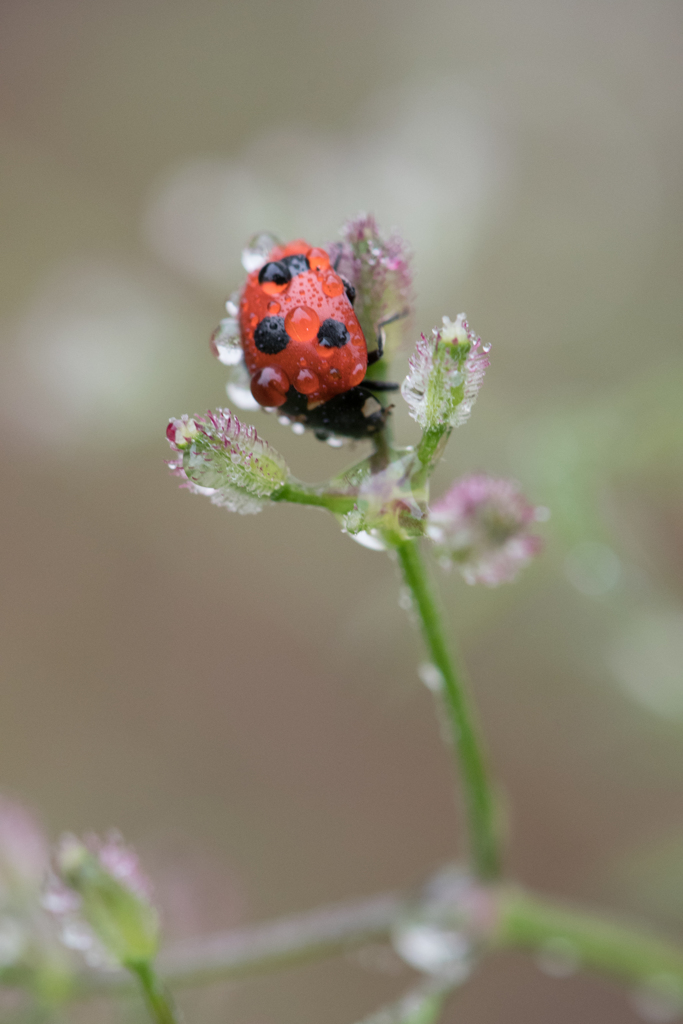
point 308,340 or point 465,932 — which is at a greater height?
point 308,340

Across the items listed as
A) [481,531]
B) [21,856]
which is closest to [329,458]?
[21,856]

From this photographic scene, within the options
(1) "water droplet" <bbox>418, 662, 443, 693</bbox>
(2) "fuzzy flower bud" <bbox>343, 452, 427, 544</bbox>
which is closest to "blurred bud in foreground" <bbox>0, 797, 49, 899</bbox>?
(1) "water droplet" <bbox>418, 662, 443, 693</bbox>

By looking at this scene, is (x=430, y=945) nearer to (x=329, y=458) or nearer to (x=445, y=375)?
(x=445, y=375)

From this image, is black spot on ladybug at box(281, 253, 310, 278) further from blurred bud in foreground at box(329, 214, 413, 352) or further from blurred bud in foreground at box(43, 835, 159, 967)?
blurred bud in foreground at box(43, 835, 159, 967)

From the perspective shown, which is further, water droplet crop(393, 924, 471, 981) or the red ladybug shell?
water droplet crop(393, 924, 471, 981)

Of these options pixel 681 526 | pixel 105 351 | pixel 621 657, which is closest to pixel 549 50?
pixel 681 526

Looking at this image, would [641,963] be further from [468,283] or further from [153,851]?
[468,283]
